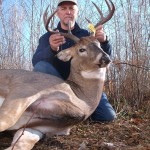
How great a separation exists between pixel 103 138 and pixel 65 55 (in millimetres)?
1349

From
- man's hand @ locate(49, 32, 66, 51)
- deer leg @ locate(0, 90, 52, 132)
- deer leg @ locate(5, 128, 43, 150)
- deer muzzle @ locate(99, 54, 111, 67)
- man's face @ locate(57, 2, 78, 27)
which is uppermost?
man's face @ locate(57, 2, 78, 27)

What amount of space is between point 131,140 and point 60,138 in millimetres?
817

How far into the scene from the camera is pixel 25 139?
3.80 m

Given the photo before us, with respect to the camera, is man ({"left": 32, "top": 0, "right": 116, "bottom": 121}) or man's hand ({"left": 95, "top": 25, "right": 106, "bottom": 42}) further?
man ({"left": 32, "top": 0, "right": 116, "bottom": 121})

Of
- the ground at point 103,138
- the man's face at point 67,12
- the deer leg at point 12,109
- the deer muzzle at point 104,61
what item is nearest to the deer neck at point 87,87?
the deer muzzle at point 104,61

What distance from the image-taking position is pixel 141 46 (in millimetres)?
6875

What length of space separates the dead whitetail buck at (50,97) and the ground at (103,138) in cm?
13

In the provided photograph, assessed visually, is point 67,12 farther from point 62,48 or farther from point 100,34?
point 100,34

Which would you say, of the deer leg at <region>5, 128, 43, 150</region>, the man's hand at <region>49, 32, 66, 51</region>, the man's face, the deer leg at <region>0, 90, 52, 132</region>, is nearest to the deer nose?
the man's hand at <region>49, 32, 66, 51</region>

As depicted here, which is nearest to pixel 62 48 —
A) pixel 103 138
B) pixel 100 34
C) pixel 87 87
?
pixel 100 34

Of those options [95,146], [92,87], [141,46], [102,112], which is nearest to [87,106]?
[92,87]

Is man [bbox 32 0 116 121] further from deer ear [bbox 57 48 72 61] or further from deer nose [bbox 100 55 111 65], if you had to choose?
deer nose [bbox 100 55 111 65]

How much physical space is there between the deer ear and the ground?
0.96 metres

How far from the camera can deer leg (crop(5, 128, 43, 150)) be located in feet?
12.1
